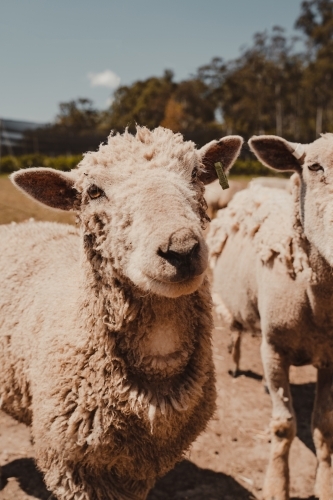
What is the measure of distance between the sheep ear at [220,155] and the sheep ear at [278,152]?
0.62 m

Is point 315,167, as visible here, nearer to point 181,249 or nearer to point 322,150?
point 322,150

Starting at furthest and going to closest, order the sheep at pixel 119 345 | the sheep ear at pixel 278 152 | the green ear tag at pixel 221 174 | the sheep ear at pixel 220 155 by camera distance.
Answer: the sheep ear at pixel 278 152
the sheep ear at pixel 220 155
the green ear tag at pixel 221 174
the sheep at pixel 119 345

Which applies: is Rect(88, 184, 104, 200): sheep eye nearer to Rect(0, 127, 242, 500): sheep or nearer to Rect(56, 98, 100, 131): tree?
Rect(0, 127, 242, 500): sheep

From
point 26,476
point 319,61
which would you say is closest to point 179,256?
point 26,476

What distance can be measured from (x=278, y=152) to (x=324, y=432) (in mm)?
2188

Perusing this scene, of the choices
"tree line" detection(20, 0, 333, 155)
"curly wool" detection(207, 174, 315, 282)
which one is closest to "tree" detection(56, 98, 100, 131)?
"tree line" detection(20, 0, 333, 155)

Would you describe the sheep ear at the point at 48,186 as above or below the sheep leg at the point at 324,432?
above

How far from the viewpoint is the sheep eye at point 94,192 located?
2262 millimetres

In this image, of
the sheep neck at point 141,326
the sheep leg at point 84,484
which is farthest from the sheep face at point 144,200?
the sheep leg at point 84,484

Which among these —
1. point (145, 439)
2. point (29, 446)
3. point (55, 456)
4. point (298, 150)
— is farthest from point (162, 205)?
point (29, 446)

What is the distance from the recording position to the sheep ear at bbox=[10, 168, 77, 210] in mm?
2397

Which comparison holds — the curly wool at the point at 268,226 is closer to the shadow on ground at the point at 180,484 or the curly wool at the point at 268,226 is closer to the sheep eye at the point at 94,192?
the sheep eye at the point at 94,192

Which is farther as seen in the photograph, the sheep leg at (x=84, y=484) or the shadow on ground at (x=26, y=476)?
the shadow on ground at (x=26, y=476)

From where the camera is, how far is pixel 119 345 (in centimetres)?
233
